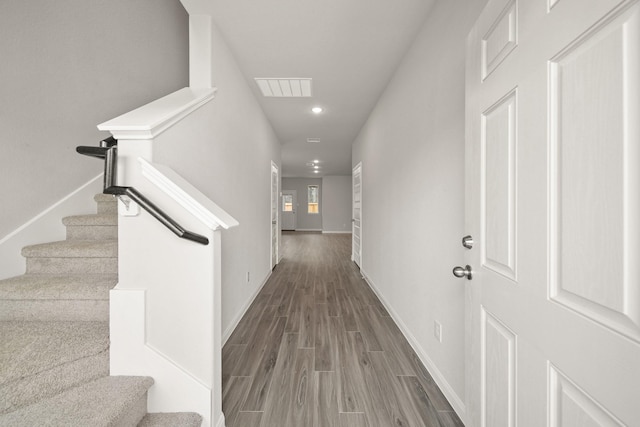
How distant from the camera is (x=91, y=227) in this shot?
2.00m

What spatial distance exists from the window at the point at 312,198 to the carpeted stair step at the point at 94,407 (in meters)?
12.4

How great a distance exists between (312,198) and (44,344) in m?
12.5

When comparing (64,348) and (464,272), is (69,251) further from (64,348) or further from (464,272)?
(464,272)

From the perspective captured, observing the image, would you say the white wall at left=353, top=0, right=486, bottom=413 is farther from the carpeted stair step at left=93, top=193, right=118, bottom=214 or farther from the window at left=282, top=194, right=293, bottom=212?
the window at left=282, top=194, right=293, bottom=212

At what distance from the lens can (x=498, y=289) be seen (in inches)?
36.4

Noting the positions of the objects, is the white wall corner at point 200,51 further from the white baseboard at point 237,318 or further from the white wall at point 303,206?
the white wall at point 303,206

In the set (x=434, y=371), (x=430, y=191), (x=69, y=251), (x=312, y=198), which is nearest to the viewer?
(x=69, y=251)

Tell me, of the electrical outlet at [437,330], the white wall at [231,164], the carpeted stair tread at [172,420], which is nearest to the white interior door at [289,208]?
the white wall at [231,164]

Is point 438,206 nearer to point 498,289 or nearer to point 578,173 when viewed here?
point 498,289

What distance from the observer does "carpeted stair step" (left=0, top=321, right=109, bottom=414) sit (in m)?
1.02

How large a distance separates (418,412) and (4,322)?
92.0 inches

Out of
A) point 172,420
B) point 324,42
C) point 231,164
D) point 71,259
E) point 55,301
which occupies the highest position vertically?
point 324,42

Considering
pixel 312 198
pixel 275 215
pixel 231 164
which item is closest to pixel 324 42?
pixel 231 164

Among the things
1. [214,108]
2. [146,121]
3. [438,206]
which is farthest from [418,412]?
[214,108]
